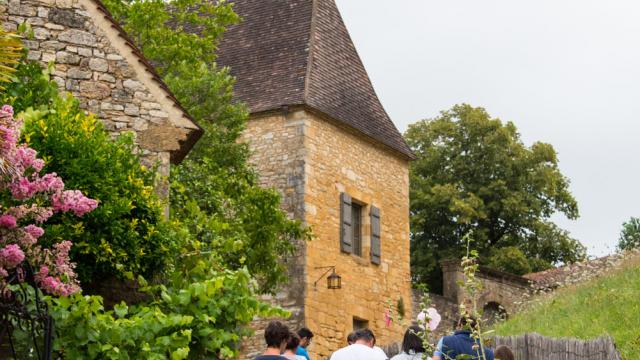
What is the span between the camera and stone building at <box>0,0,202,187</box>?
14.1m

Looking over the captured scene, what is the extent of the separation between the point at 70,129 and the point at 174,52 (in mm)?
11472

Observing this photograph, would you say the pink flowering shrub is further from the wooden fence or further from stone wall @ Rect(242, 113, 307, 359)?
stone wall @ Rect(242, 113, 307, 359)

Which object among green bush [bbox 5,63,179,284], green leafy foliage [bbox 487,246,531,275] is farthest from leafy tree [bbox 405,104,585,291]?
green bush [bbox 5,63,179,284]

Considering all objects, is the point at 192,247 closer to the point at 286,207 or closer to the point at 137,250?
the point at 137,250

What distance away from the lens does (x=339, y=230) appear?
88.5 ft

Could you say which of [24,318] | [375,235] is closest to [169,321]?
[24,318]

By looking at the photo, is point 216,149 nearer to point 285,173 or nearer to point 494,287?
point 285,173

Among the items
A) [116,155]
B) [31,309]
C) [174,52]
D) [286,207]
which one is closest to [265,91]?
[286,207]

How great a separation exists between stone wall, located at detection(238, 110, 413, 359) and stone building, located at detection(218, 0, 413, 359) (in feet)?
0.08

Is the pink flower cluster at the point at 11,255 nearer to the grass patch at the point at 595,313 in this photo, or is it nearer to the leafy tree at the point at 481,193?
the grass patch at the point at 595,313

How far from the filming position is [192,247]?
42.4ft

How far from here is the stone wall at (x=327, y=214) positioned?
84.1 ft

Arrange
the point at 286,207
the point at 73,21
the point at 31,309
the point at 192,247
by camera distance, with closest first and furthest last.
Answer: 1. the point at 31,309
2. the point at 192,247
3. the point at 73,21
4. the point at 286,207

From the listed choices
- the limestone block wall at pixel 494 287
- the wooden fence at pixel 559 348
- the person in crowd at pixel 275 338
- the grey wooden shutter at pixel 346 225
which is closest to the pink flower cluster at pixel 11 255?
the person in crowd at pixel 275 338
